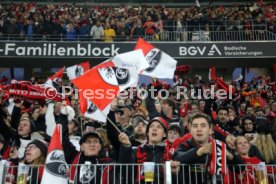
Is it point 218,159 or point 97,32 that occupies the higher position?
point 97,32

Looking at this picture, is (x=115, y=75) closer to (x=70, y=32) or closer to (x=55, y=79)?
(x=55, y=79)

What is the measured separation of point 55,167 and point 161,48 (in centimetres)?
1356

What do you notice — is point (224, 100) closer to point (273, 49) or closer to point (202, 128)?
point (202, 128)

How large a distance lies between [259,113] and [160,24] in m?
10.5

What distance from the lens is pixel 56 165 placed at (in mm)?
4609

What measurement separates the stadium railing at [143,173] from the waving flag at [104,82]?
1.62 meters

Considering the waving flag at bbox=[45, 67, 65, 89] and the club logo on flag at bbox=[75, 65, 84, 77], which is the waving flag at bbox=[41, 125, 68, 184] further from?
the club logo on flag at bbox=[75, 65, 84, 77]

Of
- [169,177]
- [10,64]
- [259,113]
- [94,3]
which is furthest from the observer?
[94,3]

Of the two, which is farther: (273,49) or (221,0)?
(221,0)

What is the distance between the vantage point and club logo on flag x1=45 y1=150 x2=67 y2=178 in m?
4.57

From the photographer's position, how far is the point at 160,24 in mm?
18266

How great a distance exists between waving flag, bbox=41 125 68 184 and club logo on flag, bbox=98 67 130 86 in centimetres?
211

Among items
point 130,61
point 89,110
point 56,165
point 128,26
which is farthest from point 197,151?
point 128,26

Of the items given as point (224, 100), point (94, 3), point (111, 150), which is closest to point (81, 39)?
point (94, 3)
